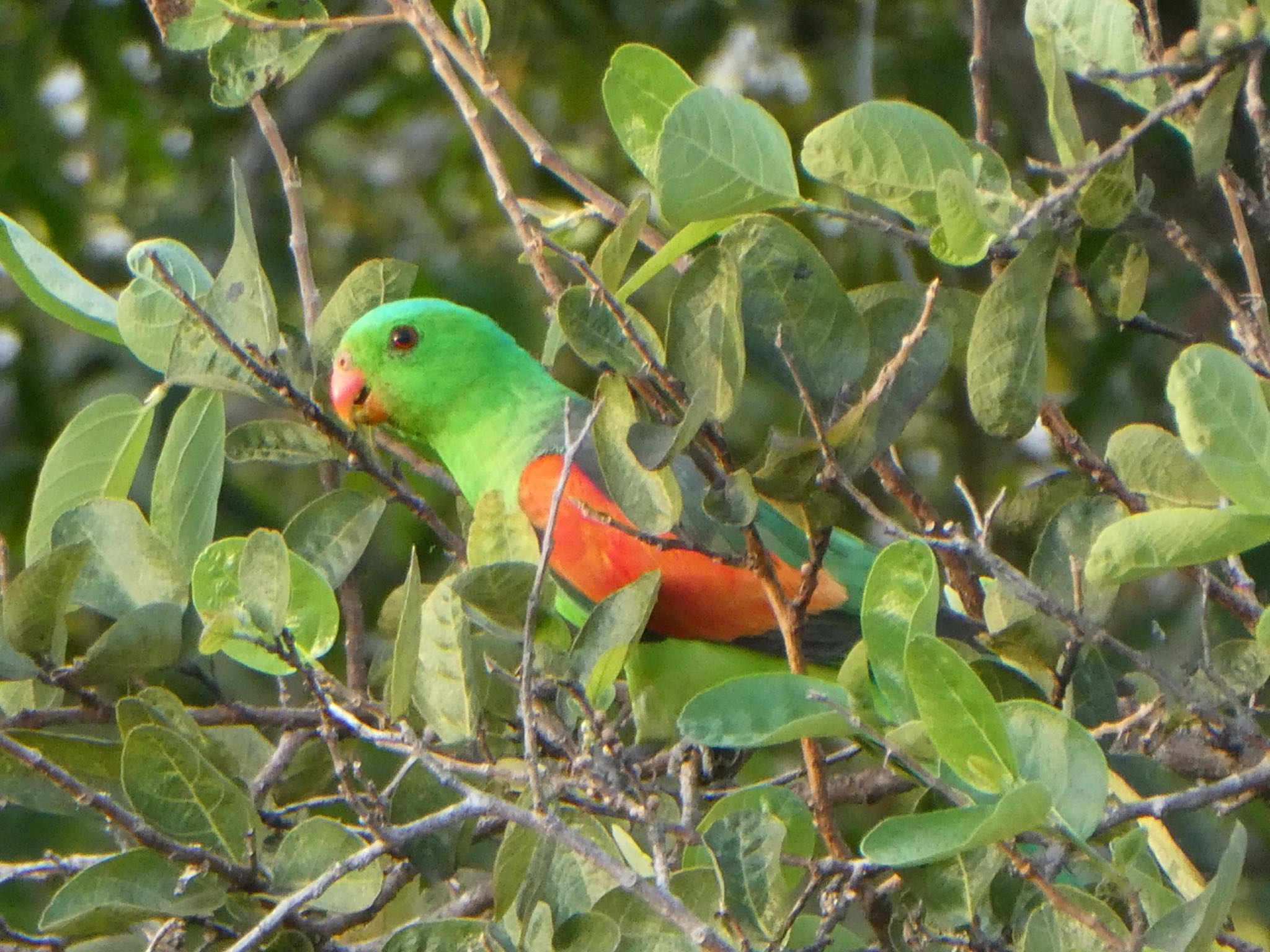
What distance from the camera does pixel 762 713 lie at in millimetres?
1466

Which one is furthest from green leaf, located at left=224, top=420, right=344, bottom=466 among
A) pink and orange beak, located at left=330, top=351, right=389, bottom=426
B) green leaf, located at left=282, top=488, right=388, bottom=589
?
pink and orange beak, located at left=330, top=351, right=389, bottom=426

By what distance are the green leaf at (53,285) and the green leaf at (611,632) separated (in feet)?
3.01

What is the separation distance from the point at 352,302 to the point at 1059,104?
1103 mm

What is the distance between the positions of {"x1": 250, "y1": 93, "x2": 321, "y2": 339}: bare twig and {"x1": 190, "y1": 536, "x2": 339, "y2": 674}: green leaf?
0.59 meters

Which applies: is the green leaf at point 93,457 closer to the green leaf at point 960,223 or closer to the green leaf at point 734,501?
the green leaf at point 734,501

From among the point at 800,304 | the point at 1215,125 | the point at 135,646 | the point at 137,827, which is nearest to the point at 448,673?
the point at 137,827

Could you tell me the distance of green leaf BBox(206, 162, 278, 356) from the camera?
6.61 ft

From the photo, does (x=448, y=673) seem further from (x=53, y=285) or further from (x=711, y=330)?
(x=53, y=285)

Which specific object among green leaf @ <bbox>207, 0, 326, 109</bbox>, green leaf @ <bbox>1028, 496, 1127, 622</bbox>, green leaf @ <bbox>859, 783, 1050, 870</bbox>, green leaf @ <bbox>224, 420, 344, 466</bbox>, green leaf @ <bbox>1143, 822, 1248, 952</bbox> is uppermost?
green leaf @ <bbox>207, 0, 326, 109</bbox>

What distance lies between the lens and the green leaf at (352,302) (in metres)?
2.31

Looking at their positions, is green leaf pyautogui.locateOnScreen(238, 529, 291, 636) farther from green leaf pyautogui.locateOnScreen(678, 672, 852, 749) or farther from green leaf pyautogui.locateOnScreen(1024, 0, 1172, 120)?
green leaf pyautogui.locateOnScreen(1024, 0, 1172, 120)

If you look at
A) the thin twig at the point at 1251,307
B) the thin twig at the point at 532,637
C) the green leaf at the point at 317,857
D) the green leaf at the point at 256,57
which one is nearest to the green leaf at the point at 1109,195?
the thin twig at the point at 1251,307

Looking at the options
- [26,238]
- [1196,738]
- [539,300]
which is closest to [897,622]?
[1196,738]

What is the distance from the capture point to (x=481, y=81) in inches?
86.4
